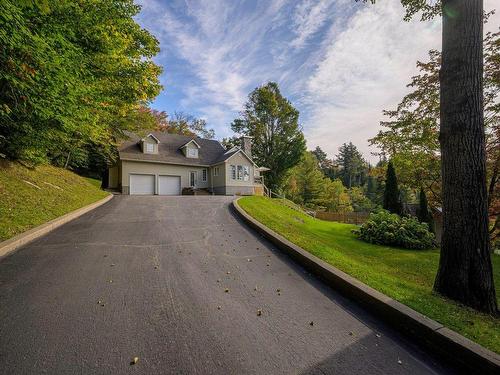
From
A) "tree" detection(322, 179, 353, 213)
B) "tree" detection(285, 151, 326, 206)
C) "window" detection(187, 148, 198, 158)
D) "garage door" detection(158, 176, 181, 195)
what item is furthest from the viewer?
"tree" detection(322, 179, 353, 213)

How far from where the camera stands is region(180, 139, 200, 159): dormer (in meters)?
25.4

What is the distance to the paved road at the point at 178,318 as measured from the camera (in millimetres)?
2414

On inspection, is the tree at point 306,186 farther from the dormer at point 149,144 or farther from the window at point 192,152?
the dormer at point 149,144

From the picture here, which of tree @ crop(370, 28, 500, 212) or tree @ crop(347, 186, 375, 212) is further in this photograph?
tree @ crop(347, 186, 375, 212)

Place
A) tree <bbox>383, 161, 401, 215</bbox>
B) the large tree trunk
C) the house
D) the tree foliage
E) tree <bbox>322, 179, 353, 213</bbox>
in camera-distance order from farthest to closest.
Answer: tree <bbox>322, 179, 353, 213</bbox>, the house, tree <bbox>383, 161, 401, 215</bbox>, the tree foliage, the large tree trunk

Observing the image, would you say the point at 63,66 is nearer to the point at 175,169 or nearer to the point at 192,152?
the point at 175,169

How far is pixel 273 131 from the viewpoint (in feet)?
110

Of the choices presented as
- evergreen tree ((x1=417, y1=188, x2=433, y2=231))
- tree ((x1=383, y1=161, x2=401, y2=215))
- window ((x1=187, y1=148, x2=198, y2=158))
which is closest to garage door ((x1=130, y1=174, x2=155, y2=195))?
window ((x1=187, y1=148, x2=198, y2=158))

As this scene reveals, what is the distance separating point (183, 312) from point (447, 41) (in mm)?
5841

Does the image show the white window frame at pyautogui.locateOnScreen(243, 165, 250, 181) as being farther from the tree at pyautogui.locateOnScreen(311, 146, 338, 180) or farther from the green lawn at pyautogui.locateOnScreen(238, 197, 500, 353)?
the tree at pyautogui.locateOnScreen(311, 146, 338, 180)

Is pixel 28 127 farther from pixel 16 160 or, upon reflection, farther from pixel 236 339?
pixel 236 339

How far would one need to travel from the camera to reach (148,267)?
4672 mm

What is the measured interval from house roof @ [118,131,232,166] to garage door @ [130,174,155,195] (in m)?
1.53

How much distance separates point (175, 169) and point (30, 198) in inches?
603
